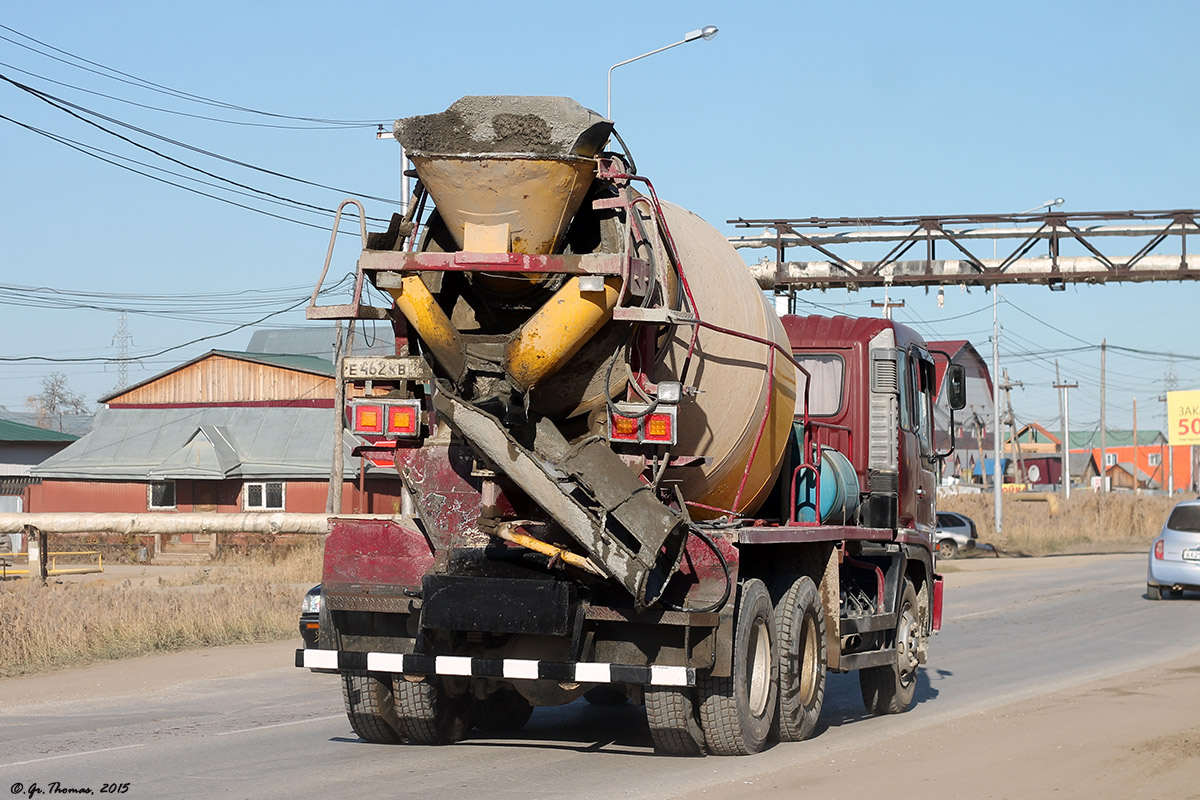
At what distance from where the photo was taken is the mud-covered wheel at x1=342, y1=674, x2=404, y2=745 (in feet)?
31.1

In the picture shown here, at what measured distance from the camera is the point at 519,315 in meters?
8.50

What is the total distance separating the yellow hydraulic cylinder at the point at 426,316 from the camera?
836 centimetres

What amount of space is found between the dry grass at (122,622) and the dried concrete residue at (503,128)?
9.48 m

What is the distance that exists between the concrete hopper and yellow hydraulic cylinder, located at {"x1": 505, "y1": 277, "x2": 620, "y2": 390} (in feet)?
1.16

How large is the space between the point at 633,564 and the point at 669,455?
0.72 m

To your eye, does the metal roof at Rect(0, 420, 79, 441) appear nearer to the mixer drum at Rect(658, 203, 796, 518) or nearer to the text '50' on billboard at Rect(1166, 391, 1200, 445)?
the mixer drum at Rect(658, 203, 796, 518)

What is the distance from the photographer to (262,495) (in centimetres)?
4553

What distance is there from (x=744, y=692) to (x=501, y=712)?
2263 millimetres

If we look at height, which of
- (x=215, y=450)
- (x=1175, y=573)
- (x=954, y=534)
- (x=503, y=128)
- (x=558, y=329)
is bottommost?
(x=954, y=534)

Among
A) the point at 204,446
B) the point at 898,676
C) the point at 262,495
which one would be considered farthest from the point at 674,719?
the point at 204,446

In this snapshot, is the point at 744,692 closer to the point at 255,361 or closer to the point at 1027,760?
the point at 1027,760

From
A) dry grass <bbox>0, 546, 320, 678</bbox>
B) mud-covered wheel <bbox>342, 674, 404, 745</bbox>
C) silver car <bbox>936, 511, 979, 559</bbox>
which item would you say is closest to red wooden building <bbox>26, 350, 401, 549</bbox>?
silver car <bbox>936, 511, 979, 559</bbox>

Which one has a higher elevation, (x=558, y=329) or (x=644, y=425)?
(x=558, y=329)

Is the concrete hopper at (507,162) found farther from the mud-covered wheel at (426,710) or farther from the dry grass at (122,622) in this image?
the dry grass at (122,622)
